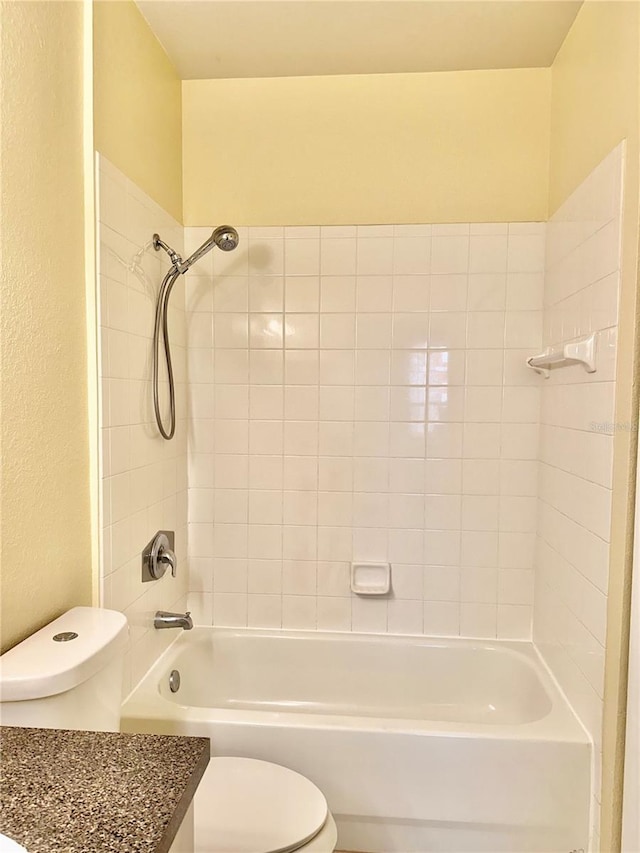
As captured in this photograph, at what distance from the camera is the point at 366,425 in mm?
2238

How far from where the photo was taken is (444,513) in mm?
2230

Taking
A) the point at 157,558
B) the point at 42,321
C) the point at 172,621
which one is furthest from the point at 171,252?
the point at 172,621

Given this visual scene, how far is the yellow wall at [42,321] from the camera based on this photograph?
1180 mm

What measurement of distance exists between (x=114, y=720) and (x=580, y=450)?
141cm

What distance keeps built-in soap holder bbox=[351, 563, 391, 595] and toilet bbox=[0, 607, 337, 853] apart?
801mm

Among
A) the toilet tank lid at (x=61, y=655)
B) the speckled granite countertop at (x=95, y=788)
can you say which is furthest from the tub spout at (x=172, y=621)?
the speckled granite countertop at (x=95, y=788)

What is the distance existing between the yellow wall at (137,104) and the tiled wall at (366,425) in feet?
1.06

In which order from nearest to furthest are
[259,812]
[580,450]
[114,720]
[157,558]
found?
[114,720], [259,812], [580,450], [157,558]

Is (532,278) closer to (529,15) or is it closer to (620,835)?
(529,15)

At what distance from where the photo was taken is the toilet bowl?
4.25 feet

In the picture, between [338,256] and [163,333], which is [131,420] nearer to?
[163,333]

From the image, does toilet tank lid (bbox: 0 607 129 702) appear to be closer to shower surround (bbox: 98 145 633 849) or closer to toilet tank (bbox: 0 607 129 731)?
toilet tank (bbox: 0 607 129 731)

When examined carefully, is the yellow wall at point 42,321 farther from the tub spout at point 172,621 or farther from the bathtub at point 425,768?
the bathtub at point 425,768

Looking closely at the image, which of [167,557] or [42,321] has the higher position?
[42,321]
